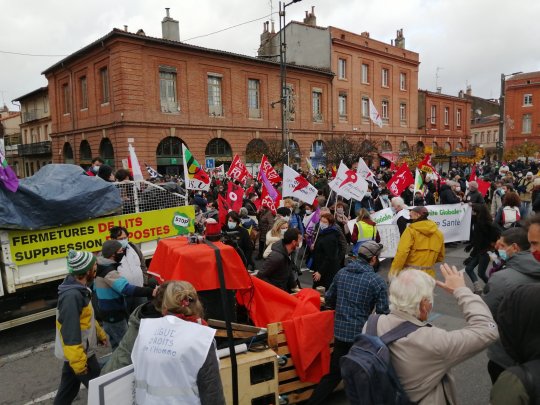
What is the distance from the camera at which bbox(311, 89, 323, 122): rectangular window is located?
3431 centimetres

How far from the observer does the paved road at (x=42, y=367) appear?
4.39 meters

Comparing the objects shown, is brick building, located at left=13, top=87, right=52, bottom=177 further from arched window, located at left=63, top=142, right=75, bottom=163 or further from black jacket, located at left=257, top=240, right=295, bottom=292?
black jacket, located at left=257, top=240, right=295, bottom=292

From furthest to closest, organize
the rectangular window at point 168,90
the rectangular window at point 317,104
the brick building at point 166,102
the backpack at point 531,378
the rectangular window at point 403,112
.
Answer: the rectangular window at point 403,112, the rectangular window at point 317,104, the rectangular window at point 168,90, the brick building at point 166,102, the backpack at point 531,378

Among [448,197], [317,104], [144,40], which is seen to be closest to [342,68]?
[317,104]

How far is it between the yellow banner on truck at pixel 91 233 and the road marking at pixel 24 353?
Result: 48.6 inches

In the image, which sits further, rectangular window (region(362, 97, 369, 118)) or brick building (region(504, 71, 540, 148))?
brick building (region(504, 71, 540, 148))

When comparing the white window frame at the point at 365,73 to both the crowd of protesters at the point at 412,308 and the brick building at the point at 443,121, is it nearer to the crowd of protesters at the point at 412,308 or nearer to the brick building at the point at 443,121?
the brick building at the point at 443,121

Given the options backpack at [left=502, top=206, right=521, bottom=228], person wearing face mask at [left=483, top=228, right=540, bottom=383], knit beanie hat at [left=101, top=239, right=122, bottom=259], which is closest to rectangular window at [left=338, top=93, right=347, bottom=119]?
backpack at [left=502, top=206, right=521, bottom=228]

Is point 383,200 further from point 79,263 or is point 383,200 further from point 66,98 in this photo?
point 66,98

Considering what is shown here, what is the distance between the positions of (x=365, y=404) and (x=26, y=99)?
1850 inches

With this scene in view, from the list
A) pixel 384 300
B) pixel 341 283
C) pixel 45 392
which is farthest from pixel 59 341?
pixel 384 300

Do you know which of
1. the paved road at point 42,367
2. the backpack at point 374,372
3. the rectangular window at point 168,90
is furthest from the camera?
the rectangular window at point 168,90

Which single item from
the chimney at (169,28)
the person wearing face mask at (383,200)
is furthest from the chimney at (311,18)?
the person wearing face mask at (383,200)

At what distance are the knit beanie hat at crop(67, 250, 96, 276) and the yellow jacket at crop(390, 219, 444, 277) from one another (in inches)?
154
